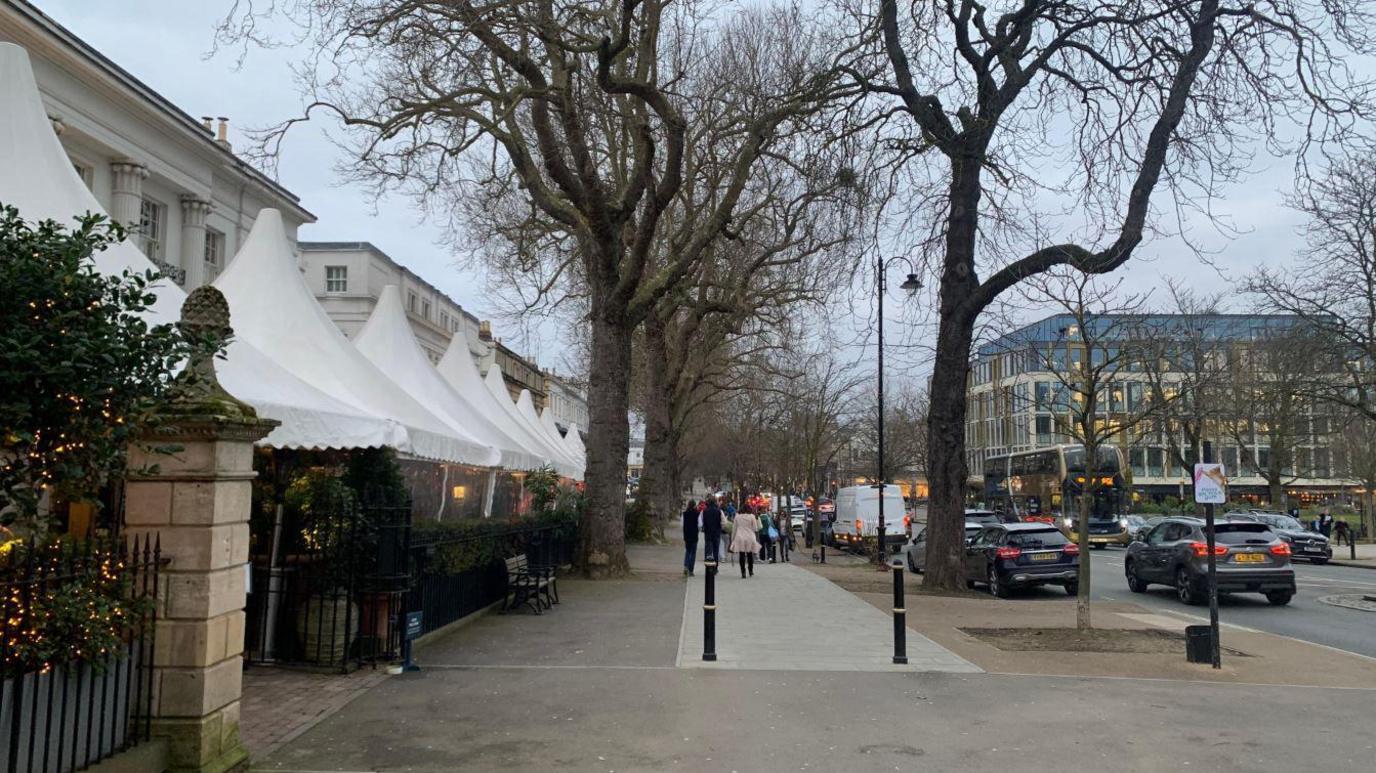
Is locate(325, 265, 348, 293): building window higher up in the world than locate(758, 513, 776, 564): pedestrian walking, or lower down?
higher up

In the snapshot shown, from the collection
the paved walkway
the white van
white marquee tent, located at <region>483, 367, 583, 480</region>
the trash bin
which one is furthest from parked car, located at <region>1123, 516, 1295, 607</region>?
the white van

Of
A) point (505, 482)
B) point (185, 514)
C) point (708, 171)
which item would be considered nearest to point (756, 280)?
point (708, 171)

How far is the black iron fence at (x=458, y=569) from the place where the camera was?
10453mm

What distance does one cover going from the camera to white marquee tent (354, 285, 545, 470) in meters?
15.5

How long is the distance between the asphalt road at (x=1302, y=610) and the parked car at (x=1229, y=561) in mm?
369

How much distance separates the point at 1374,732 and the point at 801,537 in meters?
47.1

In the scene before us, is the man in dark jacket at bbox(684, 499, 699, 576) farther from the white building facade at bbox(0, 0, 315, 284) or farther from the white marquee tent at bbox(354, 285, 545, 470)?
the white building facade at bbox(0, 0, 315, 284)

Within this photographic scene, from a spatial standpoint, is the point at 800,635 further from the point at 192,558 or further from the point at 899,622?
the point at 192,558

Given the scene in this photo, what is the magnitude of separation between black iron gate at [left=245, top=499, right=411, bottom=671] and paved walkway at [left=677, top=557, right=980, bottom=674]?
10.2 feet

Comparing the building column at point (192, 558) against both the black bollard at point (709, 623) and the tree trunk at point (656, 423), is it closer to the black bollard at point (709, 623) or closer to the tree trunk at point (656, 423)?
the black bollard at point (709, 623)

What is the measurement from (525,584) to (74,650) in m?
9.22

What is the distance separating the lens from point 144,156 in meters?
26.6

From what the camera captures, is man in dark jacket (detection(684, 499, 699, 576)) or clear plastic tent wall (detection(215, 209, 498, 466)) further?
man in dark jacket (detection(684, 499, 699, 576))

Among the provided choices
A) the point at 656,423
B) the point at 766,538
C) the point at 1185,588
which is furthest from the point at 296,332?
the point at 656,423
